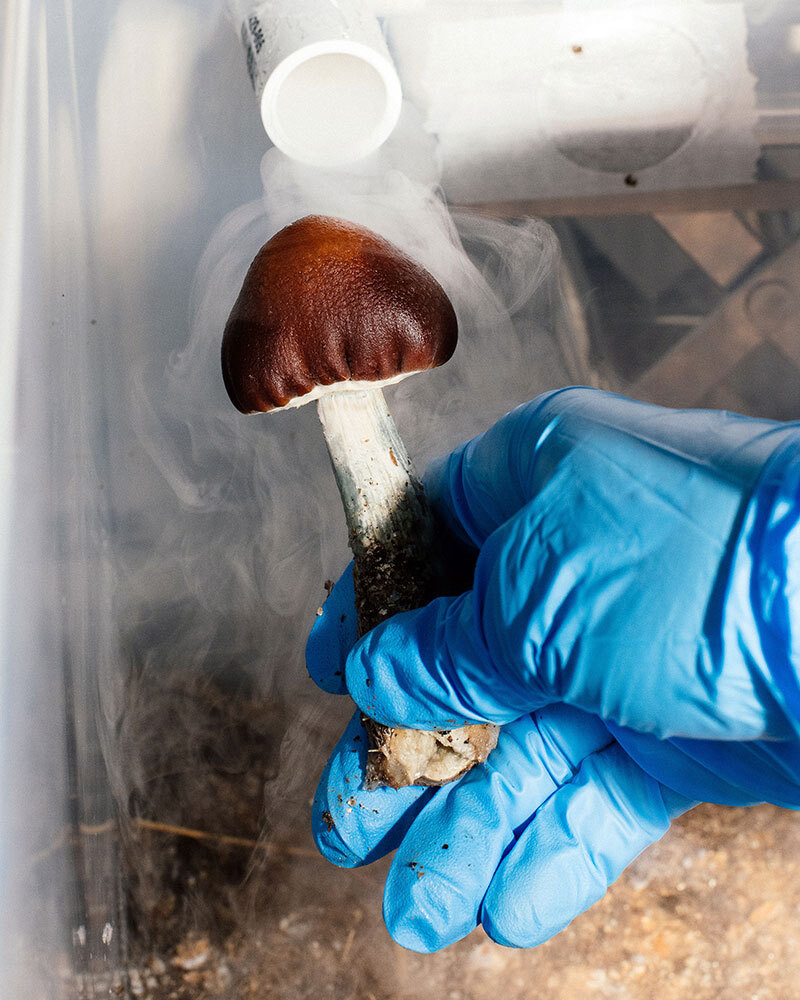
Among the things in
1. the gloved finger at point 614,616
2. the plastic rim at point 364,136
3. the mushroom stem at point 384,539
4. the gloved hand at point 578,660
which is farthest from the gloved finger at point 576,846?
the plastic rim at point 364,136

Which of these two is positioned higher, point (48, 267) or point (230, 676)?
point (48, 267)

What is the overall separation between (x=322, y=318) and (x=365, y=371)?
0.09 meters

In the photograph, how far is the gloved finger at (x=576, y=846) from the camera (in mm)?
991

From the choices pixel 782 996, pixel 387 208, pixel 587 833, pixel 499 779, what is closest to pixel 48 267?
pixel 387 208

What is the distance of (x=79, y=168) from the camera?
146 centimetres

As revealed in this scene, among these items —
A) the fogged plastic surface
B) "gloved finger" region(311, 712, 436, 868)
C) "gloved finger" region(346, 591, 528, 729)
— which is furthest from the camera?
the fogged plastic surface

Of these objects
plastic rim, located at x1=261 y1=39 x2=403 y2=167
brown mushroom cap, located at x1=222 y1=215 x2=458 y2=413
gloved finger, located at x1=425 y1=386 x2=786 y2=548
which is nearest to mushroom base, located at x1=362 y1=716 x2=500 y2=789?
gloved finger, located at x1=425 y1=386 x2=786 y2=548

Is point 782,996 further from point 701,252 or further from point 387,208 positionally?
point 387,208

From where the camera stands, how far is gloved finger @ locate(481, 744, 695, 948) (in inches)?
39.0

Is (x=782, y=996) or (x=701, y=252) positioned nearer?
(x=782, y=996)

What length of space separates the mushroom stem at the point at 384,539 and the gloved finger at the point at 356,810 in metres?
0.05

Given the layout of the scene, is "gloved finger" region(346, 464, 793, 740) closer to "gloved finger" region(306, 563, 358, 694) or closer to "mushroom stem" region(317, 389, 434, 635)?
"mushroom stem" region(317, 389, 434, 635)

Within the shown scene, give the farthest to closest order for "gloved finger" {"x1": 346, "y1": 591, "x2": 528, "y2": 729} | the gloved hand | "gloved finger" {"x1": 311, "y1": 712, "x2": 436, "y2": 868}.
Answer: "gloved finger" {"x1": 311, "y1": 712, "x2": 436, "y2": 868}
"gloved finger" {"x1": 346, "y1": 591, "x2": 528, "y2": 729}
the gloved hand

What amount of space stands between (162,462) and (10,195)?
54 centimetres
